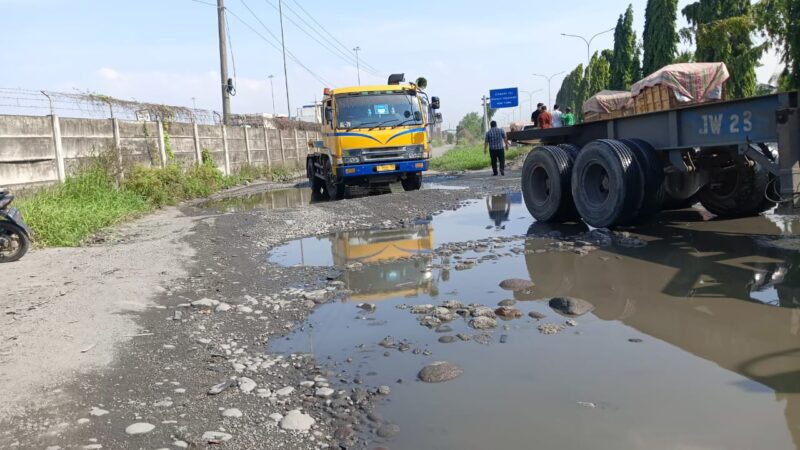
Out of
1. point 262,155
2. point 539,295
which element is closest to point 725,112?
point 539,295

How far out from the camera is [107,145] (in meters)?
13.4

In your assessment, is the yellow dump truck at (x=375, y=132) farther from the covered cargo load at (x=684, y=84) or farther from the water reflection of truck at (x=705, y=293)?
the water reflection of truck at (x=705, y=293)

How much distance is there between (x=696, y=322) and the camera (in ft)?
13.2

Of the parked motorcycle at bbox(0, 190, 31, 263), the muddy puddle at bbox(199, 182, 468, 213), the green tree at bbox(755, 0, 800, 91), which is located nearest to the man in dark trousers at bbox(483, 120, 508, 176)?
the muddy puddle at bbox(199, 182, 468, 213)

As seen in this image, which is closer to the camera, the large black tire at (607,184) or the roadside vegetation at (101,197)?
the large black tire at (607,184)

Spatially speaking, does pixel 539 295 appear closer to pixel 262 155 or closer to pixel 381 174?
pixel 381 174

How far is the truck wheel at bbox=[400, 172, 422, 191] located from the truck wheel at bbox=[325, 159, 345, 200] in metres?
1.52

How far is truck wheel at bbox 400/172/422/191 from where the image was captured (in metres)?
14.1

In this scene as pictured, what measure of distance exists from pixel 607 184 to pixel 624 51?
2572 centimetres

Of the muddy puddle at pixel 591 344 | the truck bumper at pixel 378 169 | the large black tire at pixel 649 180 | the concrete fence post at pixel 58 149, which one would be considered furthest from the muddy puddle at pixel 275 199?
the large black tire at pixel 649 180

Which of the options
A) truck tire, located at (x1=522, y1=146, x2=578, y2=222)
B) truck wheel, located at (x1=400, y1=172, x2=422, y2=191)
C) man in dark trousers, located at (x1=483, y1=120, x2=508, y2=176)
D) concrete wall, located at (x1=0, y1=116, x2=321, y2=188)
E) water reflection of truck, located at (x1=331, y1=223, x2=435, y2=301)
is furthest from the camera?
man in dark trousers, located at (x1=483, y1=120, x2=508, y2=176)

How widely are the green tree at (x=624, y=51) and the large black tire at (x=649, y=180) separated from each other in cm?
2498

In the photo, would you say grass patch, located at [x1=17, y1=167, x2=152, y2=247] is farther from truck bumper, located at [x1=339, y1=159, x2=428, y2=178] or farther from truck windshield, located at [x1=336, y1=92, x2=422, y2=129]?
truck windshield, located at [x1=336, y1=92, x2=422, y2=129]

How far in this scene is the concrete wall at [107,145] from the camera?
33.7 feet
